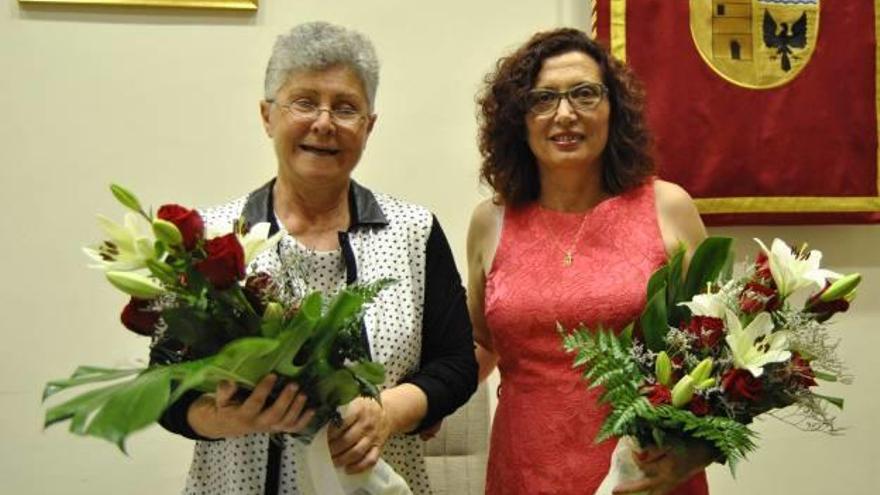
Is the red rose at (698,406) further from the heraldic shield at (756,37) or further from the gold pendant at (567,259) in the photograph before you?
the heraldic shield at (756,37)

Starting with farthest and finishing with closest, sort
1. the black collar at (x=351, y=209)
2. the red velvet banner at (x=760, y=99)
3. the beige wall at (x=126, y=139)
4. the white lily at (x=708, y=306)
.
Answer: the red velvet banner at (x=760, y=99)
the beige wall at (x=126, y=139)
the black collar at (x=351, y=209)
the white lily at (x=708, y=306)

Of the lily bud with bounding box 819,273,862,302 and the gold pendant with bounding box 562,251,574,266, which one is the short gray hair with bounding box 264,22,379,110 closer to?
the gold pendant with bounding box 562,251,574,266

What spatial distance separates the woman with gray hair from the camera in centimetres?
123

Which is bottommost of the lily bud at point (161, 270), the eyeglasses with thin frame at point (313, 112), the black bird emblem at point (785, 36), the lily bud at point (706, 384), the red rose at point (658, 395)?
the red rose at point (658, 395)

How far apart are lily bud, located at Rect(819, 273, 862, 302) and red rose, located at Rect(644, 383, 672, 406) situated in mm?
319

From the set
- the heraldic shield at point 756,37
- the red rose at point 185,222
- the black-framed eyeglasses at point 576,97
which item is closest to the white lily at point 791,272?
the black-framed eyeglasses at point 576,97

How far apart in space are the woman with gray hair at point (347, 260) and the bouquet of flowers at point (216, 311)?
0.14m

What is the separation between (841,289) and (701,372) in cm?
30

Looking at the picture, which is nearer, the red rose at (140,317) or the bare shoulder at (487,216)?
the red rose at (140,317)

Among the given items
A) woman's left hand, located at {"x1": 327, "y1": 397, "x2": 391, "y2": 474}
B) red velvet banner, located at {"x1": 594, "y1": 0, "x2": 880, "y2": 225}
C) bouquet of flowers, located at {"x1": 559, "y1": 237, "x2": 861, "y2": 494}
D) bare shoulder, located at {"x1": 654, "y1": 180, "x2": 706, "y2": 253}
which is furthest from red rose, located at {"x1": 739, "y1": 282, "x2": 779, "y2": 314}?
red velvet banner, located at {"x1": 594, "y1": 0, "x2": 880, "y2": 225}

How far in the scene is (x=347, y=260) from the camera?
4.25 feet

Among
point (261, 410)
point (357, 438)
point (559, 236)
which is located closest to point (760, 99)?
point (559, 236)

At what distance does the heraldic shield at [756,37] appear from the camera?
2170mm

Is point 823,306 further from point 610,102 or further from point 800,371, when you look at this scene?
point 610,102
